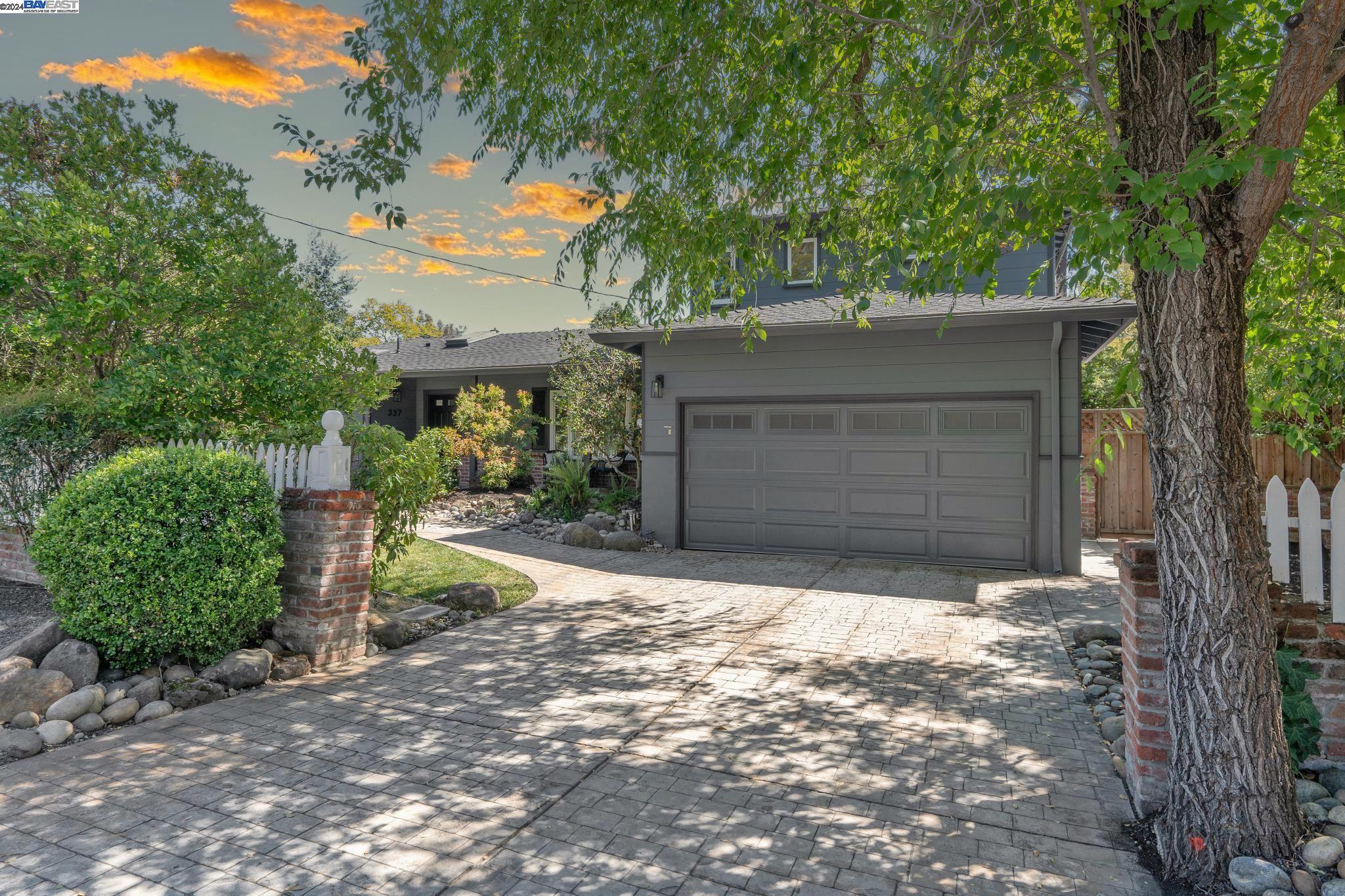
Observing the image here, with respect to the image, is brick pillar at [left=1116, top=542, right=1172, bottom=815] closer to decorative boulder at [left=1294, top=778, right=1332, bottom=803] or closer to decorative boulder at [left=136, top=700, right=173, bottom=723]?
decorative boulder at [left=1294, top=778, right=1332, bottom=803]

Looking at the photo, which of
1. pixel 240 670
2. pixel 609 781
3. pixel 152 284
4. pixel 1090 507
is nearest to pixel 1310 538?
pixel 609 781

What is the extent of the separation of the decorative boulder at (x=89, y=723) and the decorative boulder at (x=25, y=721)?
6.4 inches

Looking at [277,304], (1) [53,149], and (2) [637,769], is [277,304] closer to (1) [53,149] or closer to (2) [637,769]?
(1) [53,149]

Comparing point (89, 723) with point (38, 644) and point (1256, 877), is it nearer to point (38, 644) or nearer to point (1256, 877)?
point (38, 644)

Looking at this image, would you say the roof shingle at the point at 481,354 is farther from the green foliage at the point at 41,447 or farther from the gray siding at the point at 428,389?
the green foliage at the point at 41,447

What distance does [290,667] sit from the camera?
444 cm

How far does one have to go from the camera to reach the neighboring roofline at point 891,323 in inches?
301

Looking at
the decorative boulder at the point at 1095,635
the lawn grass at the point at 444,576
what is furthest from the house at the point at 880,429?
the decorative boulder at the point at 1095,635

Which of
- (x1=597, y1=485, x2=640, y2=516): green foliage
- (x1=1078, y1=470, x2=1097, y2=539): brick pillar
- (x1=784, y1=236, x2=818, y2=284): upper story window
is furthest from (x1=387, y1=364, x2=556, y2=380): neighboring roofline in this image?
(x1=1078, y1=470, x2=1097, y2=539): brick pillar

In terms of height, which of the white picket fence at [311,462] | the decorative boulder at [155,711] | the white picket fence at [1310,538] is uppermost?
the white picket fence at [311,462]

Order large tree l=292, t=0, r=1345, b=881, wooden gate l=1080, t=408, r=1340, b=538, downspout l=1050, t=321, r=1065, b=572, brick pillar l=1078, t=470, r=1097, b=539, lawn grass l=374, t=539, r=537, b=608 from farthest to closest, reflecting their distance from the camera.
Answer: brick pillar l=1078, t=470, r=1097, b=539, wooden gate l=1080, t=408, r=1340, b=538, downspout l=1050, t=321, r=1065, b=572, lawn grass l=374, t=539, r=537, b=608, large tree l=292, t=0, r=1345, b=881

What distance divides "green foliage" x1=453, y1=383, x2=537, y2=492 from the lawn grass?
15.7ft

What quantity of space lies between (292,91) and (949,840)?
1055cm

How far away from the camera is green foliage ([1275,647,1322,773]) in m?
2.91
